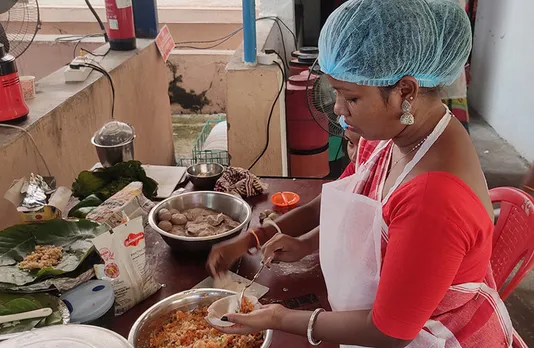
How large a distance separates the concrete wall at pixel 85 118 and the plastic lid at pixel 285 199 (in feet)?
3.06

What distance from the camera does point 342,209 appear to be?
1.23 metres

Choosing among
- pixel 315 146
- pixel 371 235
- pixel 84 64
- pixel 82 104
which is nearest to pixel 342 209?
pixel 371 235

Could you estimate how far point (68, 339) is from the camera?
1.02m

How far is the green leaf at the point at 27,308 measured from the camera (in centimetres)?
122

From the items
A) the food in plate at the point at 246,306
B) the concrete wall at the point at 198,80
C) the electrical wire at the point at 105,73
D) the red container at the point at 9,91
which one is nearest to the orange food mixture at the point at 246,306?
the food in plate at the point at 246,306

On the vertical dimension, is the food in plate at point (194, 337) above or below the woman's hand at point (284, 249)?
below

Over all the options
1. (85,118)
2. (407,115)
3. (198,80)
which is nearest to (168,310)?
(407,115)

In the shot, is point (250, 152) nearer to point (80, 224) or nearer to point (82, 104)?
point (82, 104)

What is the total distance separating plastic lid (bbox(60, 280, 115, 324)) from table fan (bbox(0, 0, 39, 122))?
0.81 meters

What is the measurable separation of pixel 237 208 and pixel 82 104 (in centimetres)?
104

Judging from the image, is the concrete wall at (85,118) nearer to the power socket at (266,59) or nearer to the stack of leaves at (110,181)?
the stack of leaves at (110,181)

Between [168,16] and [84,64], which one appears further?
[168,16]

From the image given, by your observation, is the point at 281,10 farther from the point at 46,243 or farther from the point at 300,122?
the point at 46,243

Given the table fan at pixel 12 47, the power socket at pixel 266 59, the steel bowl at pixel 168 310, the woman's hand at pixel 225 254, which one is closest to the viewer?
the steel bowl at pixel 168 310
